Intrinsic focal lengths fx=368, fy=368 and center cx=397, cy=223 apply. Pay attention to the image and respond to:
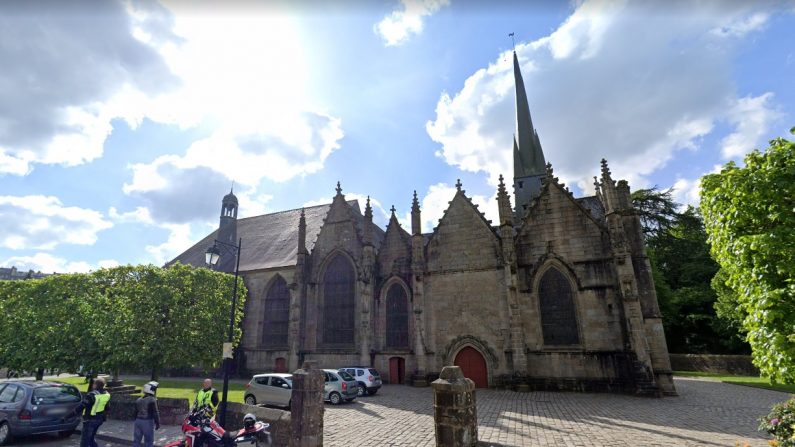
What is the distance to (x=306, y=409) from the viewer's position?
26.1 ft

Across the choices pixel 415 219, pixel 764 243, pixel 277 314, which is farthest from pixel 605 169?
pixel 277 314

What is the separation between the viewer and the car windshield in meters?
11.0

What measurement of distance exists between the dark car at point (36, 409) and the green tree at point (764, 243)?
704 inches

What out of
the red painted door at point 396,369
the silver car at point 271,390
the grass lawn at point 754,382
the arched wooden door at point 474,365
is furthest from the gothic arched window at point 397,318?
the grass lawn at point 754,382

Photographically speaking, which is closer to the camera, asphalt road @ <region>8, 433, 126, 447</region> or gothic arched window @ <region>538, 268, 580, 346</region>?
asphalt road @ <region>8, 433, 126, 447</region>

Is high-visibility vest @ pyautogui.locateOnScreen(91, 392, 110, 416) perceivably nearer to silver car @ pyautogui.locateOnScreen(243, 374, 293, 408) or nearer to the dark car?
the dark car

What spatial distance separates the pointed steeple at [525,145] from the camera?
37.2 m

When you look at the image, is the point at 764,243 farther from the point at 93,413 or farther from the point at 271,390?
the point at 271,390

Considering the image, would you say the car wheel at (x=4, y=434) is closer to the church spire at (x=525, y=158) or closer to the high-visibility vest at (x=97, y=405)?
the high-visibility vest at (x=97, y=405)

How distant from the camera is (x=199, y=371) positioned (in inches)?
1174

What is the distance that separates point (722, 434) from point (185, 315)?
20.0 metres

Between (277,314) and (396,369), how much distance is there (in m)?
10.9

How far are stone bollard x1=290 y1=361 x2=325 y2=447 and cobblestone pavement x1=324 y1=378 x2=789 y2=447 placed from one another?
7.99ft

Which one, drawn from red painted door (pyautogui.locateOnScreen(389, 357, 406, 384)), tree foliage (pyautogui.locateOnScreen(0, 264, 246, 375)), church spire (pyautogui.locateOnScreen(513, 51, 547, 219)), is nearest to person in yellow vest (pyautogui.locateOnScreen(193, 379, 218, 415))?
tree foliage (pyautogui.locateOnScreen(0, 264, 246, 375))
